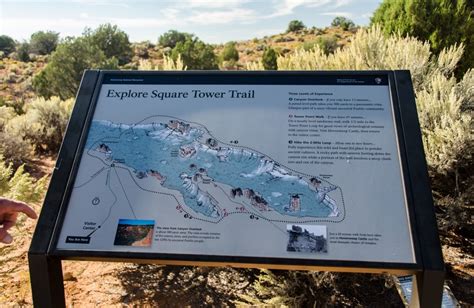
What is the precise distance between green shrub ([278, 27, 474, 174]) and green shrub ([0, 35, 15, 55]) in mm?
39083

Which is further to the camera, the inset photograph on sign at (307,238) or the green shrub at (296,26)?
the green shrub at (296,26)

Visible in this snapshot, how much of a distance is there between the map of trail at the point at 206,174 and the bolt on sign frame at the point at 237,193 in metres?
0.01

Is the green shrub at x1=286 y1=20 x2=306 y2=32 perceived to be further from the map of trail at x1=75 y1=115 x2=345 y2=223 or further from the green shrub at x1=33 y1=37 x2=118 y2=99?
the map of trail at x1=75 y1=115 x2=345 y2=223

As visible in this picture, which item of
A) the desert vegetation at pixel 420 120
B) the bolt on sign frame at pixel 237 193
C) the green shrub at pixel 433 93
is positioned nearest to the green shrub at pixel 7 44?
the desert vegetation at pixel 420 120

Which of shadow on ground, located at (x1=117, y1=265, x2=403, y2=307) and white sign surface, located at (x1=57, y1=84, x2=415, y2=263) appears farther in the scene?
shadow on ground, located at (x1=117, y1=265, x2=403, y2=307)

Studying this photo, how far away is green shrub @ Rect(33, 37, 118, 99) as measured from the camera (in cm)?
1723

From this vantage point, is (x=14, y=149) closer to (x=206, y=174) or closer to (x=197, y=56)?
(x=206, y=174)

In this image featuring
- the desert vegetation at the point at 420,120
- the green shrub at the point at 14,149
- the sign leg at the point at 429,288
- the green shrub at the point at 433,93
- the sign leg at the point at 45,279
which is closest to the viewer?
the sign leg at the point at 429,288

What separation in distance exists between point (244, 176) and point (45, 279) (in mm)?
1038

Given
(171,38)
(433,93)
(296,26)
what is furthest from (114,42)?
(433,93)

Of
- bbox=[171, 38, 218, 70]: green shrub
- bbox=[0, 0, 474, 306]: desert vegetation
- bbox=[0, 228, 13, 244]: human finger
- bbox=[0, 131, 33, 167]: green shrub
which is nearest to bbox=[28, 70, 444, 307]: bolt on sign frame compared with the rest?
bbox=[0, 228, 13, 244]: human finger

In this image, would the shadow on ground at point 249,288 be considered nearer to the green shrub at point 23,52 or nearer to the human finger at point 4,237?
the human finger at point 4,237

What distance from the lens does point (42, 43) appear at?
37531 millimetres

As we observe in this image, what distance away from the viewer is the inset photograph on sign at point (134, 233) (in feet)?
6.88
